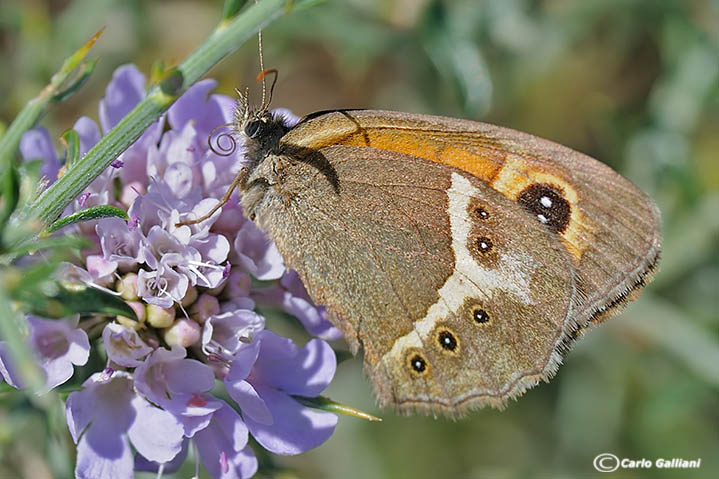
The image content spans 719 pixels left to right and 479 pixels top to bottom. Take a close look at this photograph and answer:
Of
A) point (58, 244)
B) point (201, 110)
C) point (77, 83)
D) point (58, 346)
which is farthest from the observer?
point (201, 110)

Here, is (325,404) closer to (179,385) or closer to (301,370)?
(301,370)

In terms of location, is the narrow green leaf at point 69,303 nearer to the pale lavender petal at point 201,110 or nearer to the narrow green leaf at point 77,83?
the narrow green leaf at point 77,83

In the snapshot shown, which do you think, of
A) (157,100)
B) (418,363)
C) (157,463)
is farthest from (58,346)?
(418,363)

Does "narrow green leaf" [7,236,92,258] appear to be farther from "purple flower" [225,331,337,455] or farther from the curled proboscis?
the curled proboscis

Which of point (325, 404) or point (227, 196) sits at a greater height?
point (227, 196)

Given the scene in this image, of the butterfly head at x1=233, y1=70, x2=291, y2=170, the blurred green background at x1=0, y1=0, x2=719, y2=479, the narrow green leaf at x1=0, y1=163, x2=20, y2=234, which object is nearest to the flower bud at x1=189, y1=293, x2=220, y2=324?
the butterfly head at x1=233, y1=70, x2=291, y2=170

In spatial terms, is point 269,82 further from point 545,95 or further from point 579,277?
point 579,277
